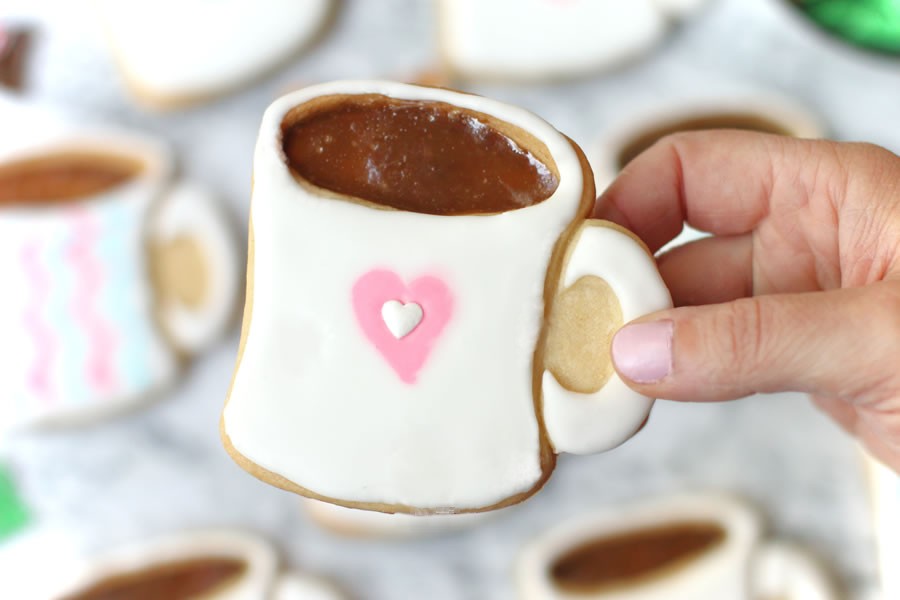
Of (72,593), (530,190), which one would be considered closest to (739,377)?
(530,190)

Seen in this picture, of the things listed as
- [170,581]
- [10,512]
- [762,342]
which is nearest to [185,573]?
[170,581]

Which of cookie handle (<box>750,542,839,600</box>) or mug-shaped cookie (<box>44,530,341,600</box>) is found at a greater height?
cookie handle (<box>750,542,839,600</box>)

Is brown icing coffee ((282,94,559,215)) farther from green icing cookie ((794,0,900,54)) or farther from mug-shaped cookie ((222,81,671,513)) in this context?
green icing cookie ((794,0,900,54))

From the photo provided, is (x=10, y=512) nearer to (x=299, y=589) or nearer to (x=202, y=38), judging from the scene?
(x=299, y=589)

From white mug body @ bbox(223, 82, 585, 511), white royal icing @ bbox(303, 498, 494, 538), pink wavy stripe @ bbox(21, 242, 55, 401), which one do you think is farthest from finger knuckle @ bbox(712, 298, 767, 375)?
pink wavy stripe @ bbox(21, 242, 55, 401)

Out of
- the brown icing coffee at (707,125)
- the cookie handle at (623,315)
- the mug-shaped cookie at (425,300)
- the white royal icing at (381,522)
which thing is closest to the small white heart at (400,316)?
the mug-shaped cookie at (425,300)

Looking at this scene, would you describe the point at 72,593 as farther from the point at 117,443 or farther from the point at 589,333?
the point at 589,333
